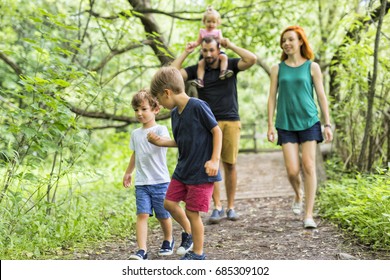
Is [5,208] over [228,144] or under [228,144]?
under

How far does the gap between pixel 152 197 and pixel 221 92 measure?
1.71m

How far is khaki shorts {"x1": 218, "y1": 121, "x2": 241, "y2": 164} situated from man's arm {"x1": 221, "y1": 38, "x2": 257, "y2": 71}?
0.62 metres

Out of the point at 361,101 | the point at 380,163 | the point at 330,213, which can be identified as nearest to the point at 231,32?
the point at 361,101

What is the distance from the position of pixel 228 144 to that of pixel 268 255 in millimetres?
1598

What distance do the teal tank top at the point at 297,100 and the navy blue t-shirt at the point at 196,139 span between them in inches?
63.5

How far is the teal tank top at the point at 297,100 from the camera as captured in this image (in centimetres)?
497

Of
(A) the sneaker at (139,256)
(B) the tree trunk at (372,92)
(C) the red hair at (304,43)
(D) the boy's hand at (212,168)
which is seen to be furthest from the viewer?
(B) the tree trunk at (372,92)

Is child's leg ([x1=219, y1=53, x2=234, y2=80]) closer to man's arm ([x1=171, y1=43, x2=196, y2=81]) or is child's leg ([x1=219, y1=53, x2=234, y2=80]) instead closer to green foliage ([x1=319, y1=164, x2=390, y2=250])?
man's arm ([x1=171, y1=43, x2=196, y2=81])

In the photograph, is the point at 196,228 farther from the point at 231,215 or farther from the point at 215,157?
the point at 231,215

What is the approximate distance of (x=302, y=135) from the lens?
501 centimetres

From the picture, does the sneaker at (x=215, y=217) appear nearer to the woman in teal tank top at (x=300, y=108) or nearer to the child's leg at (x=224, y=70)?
the woman in teal tank top at (x=300, y=108)

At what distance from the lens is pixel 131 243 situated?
480cm

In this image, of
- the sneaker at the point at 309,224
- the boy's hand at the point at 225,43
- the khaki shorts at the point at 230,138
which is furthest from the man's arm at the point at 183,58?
the sneaker at the point at 309,224

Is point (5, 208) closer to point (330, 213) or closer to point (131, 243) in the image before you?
point (131, 243)
